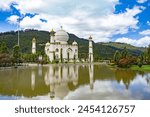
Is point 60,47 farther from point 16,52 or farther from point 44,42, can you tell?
point 16,52

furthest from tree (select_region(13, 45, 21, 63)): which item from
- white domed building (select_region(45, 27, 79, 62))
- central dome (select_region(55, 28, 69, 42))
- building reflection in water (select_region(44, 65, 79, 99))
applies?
central dome (select_region(55, 28, 69, 42))

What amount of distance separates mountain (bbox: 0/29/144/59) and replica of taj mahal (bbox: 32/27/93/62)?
50 cm

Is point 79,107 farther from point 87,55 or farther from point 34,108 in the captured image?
point 87,55

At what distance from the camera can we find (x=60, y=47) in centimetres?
2195

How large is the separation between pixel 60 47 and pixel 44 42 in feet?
4.40

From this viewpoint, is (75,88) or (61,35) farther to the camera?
(61,35)

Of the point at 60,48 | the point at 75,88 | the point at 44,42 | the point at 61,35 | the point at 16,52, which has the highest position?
the point at 61,35

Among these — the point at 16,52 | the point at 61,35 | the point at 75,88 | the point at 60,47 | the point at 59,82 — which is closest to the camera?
the point at 75,88

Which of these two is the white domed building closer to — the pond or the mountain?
the mountain

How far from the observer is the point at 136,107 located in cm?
233

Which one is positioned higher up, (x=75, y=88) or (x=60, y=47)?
(x=60, y=47)

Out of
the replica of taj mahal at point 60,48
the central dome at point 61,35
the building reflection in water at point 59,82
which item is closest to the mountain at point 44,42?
the replica of taj mahal at point 60,48

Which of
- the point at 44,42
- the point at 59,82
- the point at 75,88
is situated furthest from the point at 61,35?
the point at 75,88

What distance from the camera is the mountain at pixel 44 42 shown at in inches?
603
